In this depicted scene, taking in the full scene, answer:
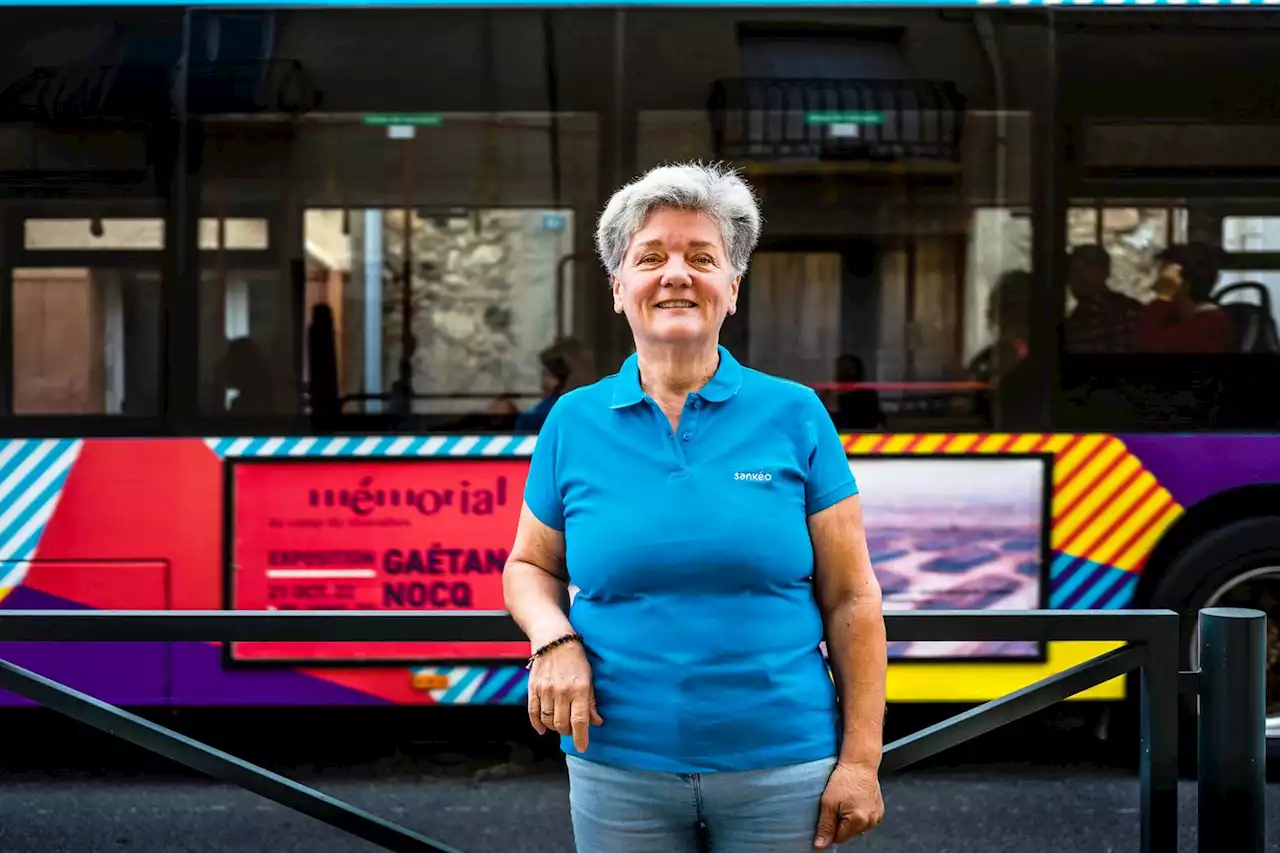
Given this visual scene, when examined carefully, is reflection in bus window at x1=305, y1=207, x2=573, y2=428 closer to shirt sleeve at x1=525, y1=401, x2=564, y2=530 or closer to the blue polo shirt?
shirt sleeve at x1=525, y1=401, x2=564, y2=530

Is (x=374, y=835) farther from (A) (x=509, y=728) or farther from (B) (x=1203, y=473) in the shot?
(B) (x=1203, y=473)

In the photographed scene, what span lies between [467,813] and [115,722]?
226 cm

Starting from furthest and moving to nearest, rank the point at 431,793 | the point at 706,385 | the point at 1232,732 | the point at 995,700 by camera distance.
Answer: the point at 431,793 < the point at 1232,732 < the point at 995,700 < the point at 706,385

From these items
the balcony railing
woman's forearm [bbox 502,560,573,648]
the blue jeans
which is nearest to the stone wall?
the balcony railing

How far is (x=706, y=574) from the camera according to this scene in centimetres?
195

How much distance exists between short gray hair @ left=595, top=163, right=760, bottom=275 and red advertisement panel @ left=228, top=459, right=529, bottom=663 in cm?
318

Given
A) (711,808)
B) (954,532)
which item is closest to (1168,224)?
(954,532)

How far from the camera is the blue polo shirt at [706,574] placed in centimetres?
195

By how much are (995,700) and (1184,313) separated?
307 cm

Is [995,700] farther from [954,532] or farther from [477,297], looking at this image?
[477,297]

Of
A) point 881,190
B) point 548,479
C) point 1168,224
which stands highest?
point 881,190

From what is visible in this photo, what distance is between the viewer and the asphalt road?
4648mm

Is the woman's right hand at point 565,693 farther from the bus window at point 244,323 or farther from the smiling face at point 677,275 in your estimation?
the bus window at point 244,323

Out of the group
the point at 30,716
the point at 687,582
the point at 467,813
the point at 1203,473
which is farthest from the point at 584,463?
the point at 30,716
